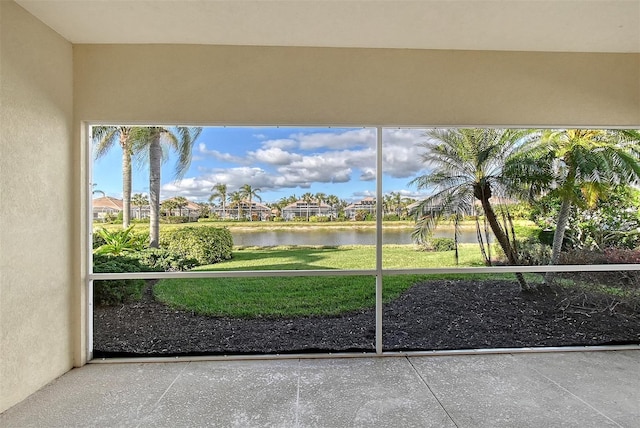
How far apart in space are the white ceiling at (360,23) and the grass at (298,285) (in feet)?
6.61

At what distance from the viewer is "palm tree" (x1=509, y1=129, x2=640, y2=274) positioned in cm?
351

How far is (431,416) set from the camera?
2.16m

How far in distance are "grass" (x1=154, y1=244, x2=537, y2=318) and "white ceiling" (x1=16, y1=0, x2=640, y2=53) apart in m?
2.01

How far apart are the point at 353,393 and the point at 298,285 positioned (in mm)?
1952

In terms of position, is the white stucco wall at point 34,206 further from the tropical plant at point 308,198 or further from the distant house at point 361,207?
the distant house at point 361,207

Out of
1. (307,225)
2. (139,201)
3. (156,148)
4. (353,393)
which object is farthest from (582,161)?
(139,201)

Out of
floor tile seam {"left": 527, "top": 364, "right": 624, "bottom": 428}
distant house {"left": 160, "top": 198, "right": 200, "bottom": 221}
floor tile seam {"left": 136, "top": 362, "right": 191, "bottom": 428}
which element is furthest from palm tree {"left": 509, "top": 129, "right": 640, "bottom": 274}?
floor tile seam {"left": 136, "top": 362, "right": 191, "bottom": 428}

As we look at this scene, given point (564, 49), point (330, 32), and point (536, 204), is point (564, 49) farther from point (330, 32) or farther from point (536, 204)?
point (330, 32)

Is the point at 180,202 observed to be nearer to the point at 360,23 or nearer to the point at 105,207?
the point at 105,207

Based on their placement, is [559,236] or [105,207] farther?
[559,236]

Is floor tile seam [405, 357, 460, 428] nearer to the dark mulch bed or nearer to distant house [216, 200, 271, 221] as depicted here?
the dark mulch bed

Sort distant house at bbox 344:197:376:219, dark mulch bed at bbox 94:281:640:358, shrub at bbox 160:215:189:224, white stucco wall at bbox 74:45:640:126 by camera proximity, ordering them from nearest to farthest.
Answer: white stucco wall at bbox 74:45:640:126 < dark mulch bed at bbox 94:281:640:358 < shrub at bbox 160:215:189:224 < distant house at bbox 344:197:376:219

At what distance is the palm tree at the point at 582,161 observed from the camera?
138 inches

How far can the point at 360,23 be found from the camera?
2.57m
